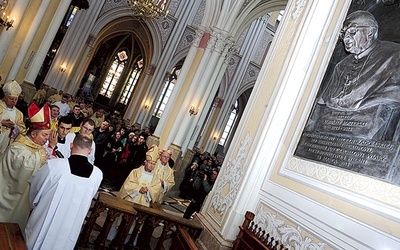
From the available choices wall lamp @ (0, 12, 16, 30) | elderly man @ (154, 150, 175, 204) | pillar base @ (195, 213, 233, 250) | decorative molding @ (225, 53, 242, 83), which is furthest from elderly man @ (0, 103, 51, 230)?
decorative molding @ (225, 53, 242, 83)

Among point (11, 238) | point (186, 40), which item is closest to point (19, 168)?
point (11, 238)

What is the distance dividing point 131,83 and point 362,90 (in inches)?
1075

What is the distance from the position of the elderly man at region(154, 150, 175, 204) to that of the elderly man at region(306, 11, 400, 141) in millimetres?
2834

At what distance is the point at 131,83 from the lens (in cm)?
2909

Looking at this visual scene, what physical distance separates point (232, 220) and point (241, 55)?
19.3 m

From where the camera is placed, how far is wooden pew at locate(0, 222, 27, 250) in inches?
93.9

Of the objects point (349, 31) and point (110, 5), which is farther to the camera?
point (110, 5)

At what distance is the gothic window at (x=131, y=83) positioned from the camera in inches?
1142

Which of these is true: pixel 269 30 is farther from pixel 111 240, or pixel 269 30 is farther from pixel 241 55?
pixel 111 240

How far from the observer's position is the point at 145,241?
4516 mm

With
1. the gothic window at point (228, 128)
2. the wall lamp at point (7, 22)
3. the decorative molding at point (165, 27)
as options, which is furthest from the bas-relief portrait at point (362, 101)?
the gothic window at point (228, 128)

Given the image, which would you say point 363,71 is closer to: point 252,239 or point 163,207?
point 252,239

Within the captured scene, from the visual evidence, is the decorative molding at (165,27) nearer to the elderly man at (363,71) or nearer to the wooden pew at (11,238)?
the elderly man at (363,71)

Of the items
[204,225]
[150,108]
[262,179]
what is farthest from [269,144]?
[150,108]
